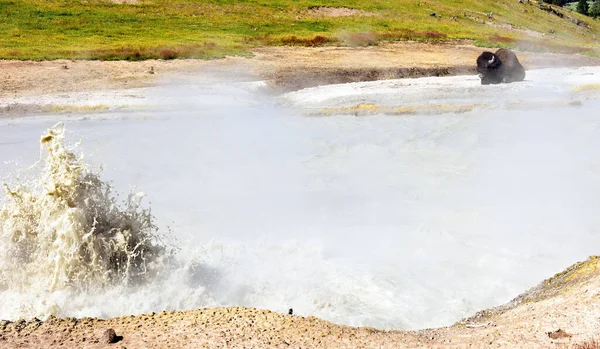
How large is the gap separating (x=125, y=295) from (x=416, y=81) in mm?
22122

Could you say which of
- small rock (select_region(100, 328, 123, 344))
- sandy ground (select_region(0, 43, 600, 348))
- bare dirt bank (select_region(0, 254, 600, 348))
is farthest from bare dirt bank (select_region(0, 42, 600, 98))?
small rock (select_region(100, 328, 123, 344))

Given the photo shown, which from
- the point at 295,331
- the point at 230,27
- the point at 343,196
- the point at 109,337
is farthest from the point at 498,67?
the point at 230,27

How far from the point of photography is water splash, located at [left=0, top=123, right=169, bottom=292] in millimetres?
9016

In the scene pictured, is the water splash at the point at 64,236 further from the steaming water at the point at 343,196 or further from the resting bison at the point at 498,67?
the resting bison at the point at 498,67

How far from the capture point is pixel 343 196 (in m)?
14.5

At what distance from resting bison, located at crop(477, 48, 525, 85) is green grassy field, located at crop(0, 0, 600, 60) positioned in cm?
1425

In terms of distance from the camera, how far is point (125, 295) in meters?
8.96

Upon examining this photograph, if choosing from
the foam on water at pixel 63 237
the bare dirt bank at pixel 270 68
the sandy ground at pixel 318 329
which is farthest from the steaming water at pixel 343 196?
the bare dirt bank at pixel 270 68

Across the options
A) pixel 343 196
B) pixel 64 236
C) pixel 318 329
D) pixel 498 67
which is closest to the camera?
pixel 318 329

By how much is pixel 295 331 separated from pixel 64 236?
4.07 metres

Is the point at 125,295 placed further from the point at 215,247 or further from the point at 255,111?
the point at 255,111

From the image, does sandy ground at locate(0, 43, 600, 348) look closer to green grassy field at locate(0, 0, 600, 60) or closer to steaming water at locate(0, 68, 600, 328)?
steaming water at locate(0, 68, 600, 328)

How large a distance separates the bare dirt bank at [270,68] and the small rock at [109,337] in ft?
69.6

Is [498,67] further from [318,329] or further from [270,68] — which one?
[318,329]
